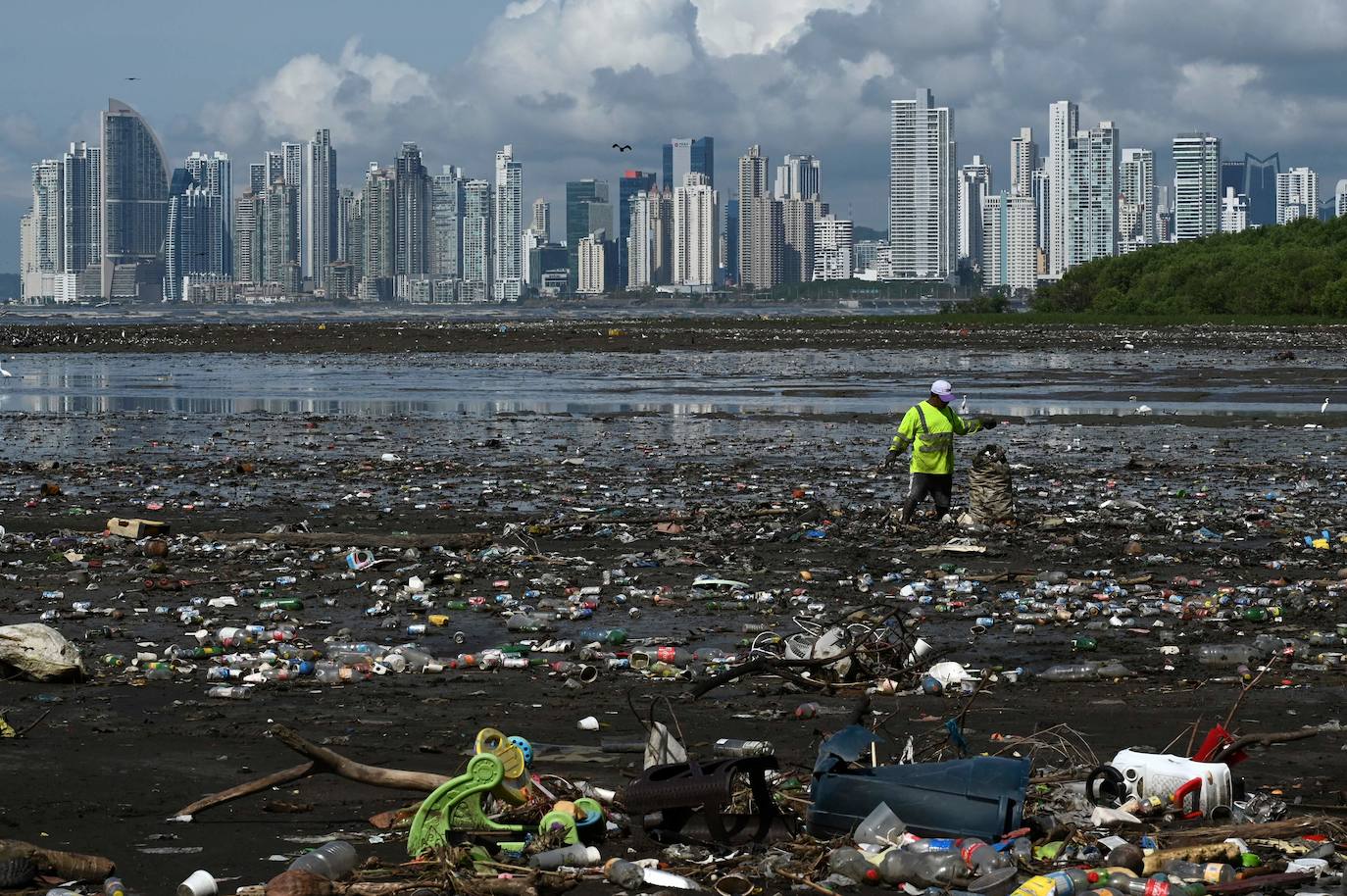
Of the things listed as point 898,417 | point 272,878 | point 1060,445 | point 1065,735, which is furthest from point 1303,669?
point 898,417

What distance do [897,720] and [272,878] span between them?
3706 millimetres

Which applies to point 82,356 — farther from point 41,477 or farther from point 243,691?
point 243,691

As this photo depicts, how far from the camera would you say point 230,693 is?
938cm

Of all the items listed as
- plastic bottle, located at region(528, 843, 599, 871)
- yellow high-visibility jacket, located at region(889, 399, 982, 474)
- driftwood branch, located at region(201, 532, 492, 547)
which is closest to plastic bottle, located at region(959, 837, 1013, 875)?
plastic bottle, located at region(528, 843, 599, 871)

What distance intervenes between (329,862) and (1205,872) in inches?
124

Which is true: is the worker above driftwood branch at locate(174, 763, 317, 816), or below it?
above

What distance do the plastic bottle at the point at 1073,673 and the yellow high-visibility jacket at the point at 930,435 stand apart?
19.0ft

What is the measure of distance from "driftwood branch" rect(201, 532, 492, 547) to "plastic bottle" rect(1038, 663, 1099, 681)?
20.5ft

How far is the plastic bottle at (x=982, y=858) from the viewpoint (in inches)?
241

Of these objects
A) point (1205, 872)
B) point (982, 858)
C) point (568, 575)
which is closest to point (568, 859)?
point (982, 858)

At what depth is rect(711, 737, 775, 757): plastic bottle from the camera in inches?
305

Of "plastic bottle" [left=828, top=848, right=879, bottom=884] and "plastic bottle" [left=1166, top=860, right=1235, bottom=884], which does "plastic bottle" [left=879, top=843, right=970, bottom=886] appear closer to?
"plastic bottle" [left=828, top=848, right=879, bottom=884]

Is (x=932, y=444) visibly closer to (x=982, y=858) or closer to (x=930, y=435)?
(x=930, y=435)

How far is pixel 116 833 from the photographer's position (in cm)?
675
